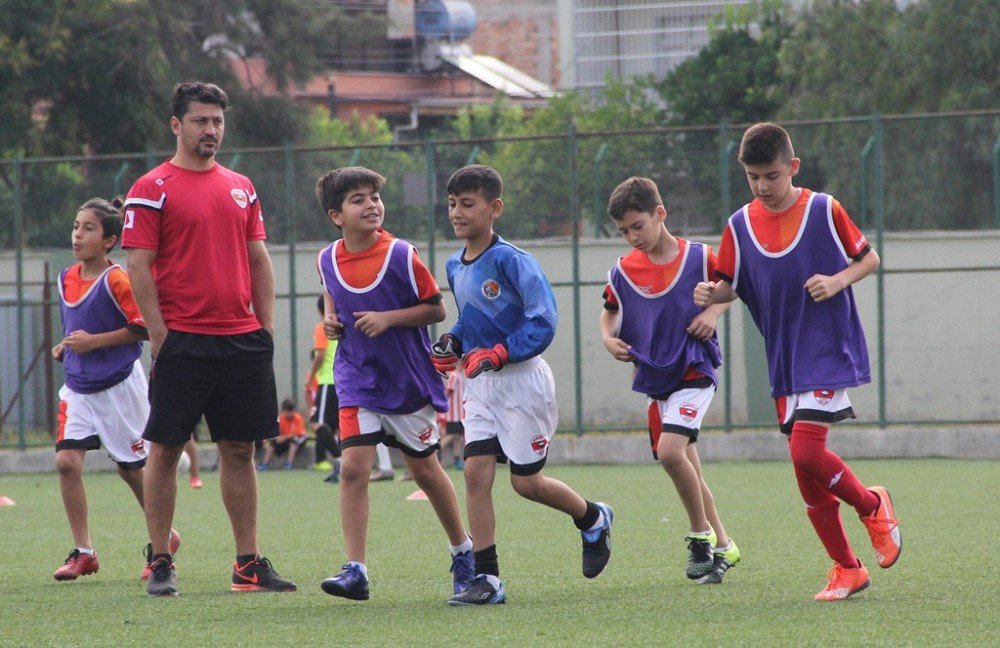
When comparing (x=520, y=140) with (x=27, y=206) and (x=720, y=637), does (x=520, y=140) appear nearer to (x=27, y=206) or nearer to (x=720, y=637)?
(x=27, y=206)

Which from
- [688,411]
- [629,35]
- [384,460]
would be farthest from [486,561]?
[629,35]

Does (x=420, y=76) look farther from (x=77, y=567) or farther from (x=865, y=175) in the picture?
(x=77, y=567)

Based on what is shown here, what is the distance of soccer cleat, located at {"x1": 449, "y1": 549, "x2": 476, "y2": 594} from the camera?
20.1 feet

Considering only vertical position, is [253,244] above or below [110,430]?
above

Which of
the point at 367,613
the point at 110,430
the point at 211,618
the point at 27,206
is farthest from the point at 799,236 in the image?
the point at 27,206

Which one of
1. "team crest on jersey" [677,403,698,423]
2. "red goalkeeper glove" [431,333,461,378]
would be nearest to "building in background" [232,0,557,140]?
"team crest on jersey" [677,403,698,423]

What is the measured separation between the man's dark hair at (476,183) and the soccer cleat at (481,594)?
1.57m

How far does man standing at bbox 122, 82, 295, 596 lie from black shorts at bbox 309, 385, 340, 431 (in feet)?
24.5

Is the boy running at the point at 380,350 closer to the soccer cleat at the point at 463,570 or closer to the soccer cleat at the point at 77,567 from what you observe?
the soccer cleat at the point at 463,570

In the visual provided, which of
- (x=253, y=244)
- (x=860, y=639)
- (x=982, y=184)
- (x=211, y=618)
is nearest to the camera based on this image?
(x=860, y=639)

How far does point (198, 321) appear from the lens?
6.41 metres

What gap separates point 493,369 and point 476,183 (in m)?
0.78

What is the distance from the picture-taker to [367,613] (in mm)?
5781

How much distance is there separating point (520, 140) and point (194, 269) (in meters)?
9.05
